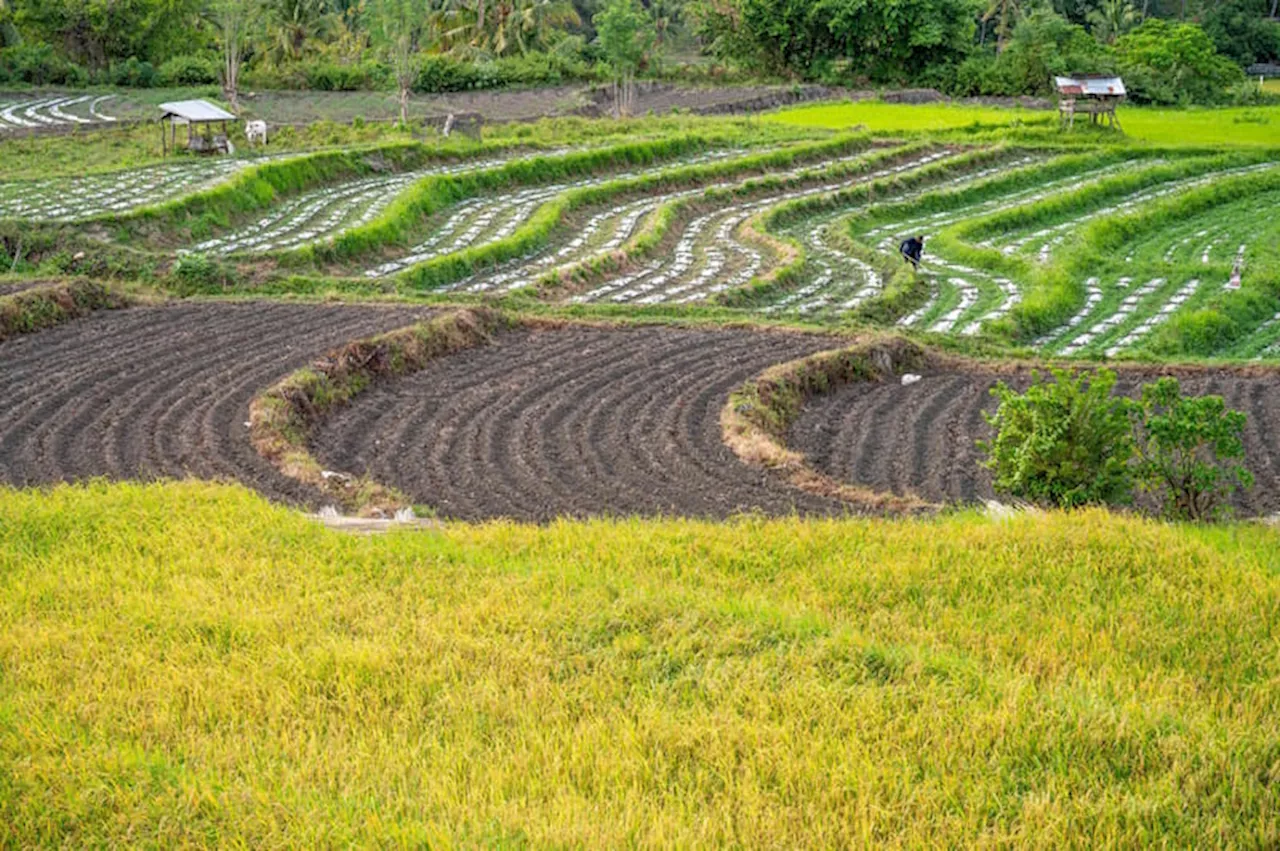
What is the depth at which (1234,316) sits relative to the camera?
912 inches

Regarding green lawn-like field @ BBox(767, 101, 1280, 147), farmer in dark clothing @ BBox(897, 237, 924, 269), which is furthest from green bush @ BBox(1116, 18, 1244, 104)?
farmer in dark clothing @ BBox(897, 237, 924, 269)

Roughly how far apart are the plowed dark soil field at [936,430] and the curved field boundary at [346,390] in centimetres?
519

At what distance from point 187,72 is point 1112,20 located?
52.5 m

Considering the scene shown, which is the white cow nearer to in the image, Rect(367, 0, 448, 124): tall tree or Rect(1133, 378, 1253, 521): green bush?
Result: Rect(367, 0, 448, 124): tall tree

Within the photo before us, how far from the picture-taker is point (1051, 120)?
50.8 metres

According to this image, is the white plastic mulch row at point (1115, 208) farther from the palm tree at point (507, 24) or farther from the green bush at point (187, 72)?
the green bush at point (187, 72)

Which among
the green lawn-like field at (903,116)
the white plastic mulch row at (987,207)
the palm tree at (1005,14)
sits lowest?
the white plastic mulch row at (987,207)

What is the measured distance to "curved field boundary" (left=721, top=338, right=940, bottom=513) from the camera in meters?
12.2

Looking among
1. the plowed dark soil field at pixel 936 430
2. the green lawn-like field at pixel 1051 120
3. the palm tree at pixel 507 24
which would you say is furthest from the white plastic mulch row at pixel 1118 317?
the palm tree at pixel 507 24

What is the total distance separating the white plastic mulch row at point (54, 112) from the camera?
4522cm

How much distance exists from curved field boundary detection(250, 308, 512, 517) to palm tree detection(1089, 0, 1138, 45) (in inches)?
2661

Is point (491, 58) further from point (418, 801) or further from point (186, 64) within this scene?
point (418, 801)

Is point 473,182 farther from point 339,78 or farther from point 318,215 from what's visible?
point 339,78

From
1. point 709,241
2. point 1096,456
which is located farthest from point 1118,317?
point 1096,456
